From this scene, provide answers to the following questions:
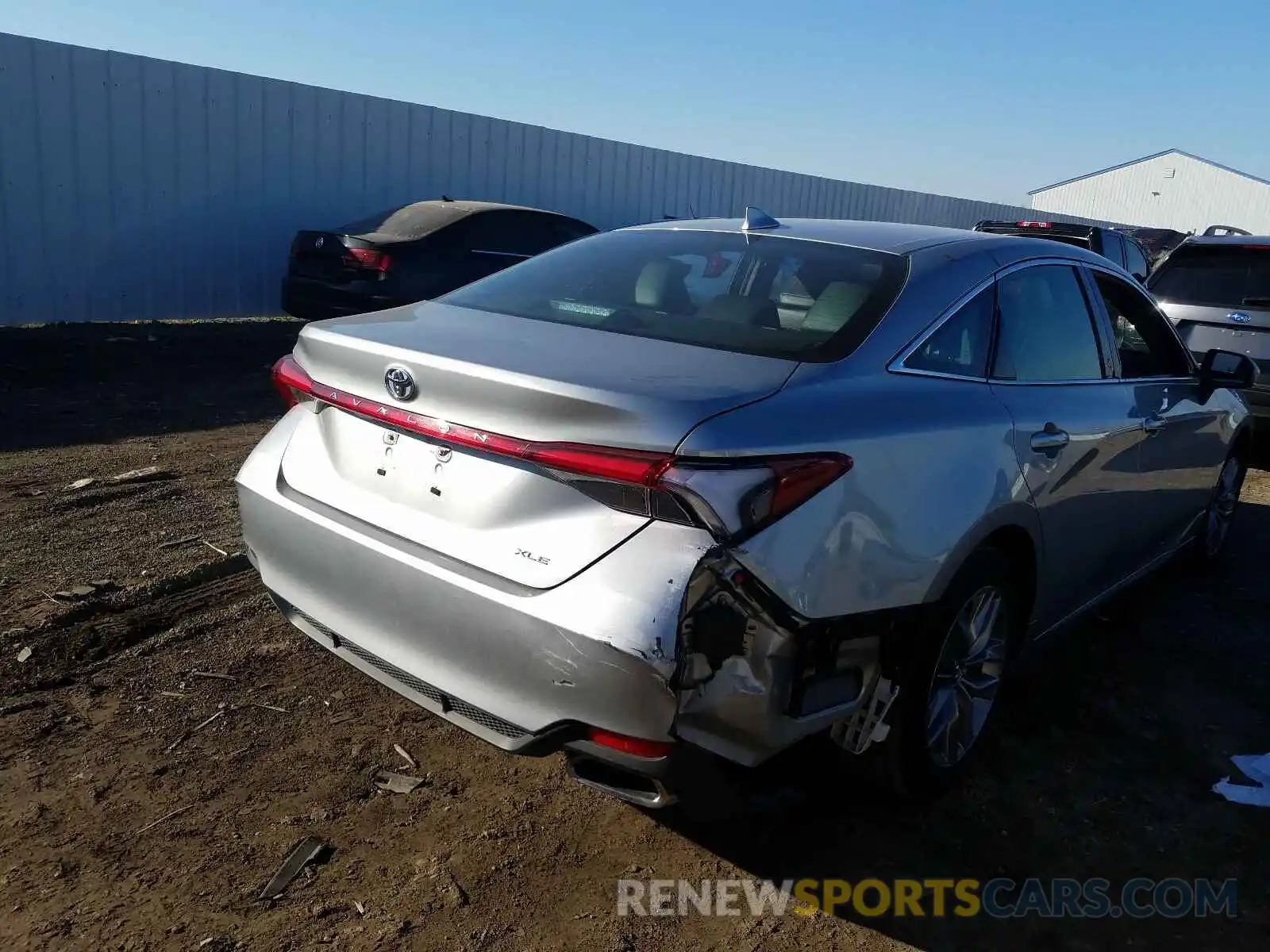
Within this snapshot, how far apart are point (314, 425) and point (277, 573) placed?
0.43m

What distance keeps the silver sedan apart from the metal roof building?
4385 cm

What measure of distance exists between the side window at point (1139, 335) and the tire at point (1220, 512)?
938mm

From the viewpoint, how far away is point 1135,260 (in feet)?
40.6

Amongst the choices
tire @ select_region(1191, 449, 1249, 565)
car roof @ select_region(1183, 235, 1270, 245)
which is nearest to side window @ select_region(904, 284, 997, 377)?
tire @ select_region(1191, 449, 1249, 565)

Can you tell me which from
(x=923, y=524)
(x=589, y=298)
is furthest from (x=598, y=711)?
(x=589, y=298)

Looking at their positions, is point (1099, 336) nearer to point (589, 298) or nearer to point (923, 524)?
point (923, 524)

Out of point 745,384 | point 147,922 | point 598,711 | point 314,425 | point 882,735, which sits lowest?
point 147,922

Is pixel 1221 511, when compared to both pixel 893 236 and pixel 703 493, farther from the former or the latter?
pixel 703 493

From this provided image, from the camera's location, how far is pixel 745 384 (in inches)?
93.0

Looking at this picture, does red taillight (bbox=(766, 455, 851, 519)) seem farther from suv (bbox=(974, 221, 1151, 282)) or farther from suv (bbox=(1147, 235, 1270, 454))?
suv (bbox=(974, 221, 1151, 282))

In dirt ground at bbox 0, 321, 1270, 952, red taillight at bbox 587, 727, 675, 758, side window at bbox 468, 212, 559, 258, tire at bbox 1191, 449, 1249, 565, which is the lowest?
dirt ground at bbox 0, 321, 1270, 952

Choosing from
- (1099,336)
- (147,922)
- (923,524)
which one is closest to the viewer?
(147,922)

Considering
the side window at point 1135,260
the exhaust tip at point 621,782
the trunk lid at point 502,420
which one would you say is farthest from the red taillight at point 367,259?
the exhaust tip at point 621,782

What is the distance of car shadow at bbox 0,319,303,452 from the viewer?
675 cm
